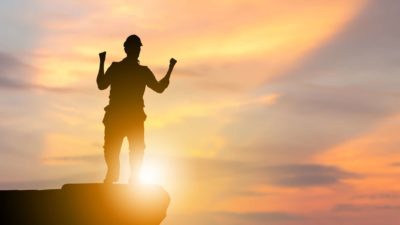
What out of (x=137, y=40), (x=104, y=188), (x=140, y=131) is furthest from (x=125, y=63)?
(x=104, y=188)

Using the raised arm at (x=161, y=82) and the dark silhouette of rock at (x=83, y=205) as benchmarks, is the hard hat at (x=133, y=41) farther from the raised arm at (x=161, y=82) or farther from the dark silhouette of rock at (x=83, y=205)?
the dark silhouette of rock at (x=83, y=205)

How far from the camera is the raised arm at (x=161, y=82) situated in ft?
50.9

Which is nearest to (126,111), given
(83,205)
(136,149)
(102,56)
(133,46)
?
(136,149)

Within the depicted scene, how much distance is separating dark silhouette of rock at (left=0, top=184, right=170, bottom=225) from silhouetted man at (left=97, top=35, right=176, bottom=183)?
0.44m

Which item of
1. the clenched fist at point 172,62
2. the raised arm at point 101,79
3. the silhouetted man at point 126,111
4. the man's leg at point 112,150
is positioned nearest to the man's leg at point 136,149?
the silhouetted man at point 126,111

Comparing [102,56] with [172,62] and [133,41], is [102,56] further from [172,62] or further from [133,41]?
[172,62]

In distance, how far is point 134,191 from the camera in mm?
15617

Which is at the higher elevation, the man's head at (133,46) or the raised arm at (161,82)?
the man's head at (133,46)

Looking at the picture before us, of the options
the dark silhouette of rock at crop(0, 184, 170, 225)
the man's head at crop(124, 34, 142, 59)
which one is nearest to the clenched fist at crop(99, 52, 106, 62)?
the man's head at crop(124, 34, 142, 59)

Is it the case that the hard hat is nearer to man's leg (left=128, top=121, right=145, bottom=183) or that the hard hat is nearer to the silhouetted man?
the silhouetted man

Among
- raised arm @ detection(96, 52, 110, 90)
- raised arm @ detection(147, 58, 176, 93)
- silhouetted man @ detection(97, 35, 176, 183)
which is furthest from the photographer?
raised arm @ detection(147, 58, 176, 93)

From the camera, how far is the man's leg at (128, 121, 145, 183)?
607 inches

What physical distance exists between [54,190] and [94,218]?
4.35ft

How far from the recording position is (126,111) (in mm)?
15383
